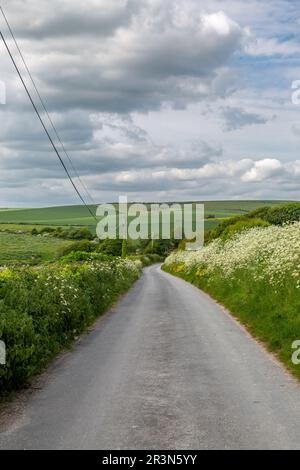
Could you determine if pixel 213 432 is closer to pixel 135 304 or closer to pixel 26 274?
pixel 26 274

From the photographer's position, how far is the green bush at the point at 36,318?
9.77 m

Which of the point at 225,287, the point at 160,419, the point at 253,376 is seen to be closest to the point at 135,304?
the point at 225,287

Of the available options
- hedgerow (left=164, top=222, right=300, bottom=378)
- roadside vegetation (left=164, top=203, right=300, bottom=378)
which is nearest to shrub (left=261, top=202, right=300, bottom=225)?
roadside vegetation (left=164, top=203, right=300, bottom=378)

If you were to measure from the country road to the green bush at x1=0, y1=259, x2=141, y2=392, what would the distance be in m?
0.43

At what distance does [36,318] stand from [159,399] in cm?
474

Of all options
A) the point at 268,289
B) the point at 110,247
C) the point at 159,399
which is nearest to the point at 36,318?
the point at 159,399

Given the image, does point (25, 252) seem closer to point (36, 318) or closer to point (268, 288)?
point (268, 288)

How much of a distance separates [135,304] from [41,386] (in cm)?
1581

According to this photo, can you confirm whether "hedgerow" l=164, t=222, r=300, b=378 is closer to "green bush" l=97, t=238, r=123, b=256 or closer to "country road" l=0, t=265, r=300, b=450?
"country road" l=0, t=265, r=300, b=450

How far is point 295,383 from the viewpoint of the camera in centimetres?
970

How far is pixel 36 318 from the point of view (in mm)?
12391

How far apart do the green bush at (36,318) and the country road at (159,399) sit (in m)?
0.43

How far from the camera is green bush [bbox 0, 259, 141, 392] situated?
977 centimetres

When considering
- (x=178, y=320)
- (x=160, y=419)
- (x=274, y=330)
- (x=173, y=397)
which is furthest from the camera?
(x=178, y=320)
